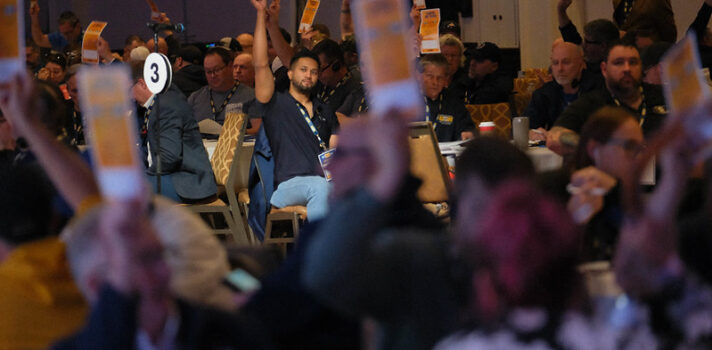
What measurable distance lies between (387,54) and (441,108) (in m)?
4.04

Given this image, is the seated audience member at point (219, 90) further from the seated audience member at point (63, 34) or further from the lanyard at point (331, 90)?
the seated audience member at point (63, 34)

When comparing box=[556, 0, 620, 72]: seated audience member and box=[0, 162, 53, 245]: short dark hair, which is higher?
box=[556, 0, 620, 72]: seated audience member

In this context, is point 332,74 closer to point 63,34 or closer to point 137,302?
point 63,34

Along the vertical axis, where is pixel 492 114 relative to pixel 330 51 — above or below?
below

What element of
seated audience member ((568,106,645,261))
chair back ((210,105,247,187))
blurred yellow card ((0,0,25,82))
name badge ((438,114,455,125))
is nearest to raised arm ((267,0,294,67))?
chair back ((210,105,247,187))

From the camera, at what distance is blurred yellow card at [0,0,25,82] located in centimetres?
181

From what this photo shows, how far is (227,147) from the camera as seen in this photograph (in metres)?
5.64

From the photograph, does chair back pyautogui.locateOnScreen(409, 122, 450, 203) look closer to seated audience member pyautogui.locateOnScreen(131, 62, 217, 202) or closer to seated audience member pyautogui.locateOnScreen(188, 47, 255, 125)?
seated audience member pyautogui.locateOnScreen(131, 62, 217, 202)

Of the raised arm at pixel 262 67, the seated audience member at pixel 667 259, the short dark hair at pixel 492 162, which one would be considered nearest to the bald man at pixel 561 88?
the raised arm at pixel 262 67

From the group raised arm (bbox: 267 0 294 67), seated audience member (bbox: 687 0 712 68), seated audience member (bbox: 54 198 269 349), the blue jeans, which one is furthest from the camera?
seated audience member (bbox: 687 0 712 68)

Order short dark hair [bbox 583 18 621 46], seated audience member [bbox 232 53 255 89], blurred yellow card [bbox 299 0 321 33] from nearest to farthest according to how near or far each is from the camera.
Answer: short dark hair [bbox 583 18 621 46], blurred yellow card [bbox 299 0 321 33], seated audience member [bbox 232 53 255 89]

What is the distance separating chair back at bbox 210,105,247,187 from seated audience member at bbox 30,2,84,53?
4.79 meters

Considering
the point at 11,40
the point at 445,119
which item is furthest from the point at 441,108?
the point at 11,40

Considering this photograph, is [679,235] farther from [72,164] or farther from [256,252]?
[72,164]
